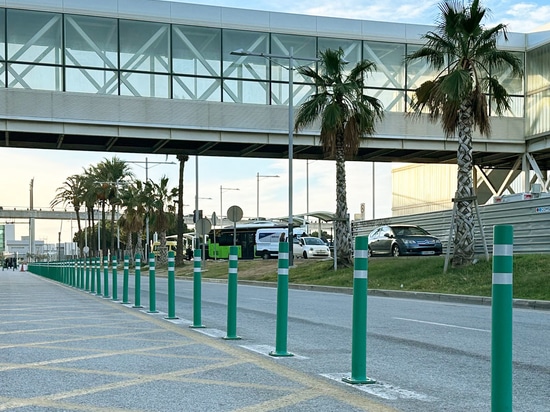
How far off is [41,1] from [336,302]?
65.1ft

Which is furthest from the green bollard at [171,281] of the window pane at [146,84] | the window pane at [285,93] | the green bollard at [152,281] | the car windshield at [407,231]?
the window pane at [285,93]

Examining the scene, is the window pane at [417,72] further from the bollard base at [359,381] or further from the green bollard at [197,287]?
the bollard base at [359,381]

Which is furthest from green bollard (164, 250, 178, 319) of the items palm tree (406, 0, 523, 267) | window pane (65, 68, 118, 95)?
window pane (65, 68, 118, 95)

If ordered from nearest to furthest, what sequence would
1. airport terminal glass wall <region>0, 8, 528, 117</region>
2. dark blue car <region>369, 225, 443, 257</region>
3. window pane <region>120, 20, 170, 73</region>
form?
1. dark blue car <region>369, 225, 443, 257</region>
2. airport terminal glass wall <region>0, 8, 528, 117</region>
3. window pane <region>120, 20, 170, 73</region>

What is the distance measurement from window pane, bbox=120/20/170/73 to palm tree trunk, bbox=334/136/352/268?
887 cm

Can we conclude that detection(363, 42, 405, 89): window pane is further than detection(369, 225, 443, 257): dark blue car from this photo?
Yes

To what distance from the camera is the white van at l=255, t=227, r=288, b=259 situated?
59.4 m

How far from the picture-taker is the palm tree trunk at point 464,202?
914 inches

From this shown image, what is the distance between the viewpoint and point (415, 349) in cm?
901

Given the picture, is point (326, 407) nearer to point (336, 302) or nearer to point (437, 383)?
point (437, 383)

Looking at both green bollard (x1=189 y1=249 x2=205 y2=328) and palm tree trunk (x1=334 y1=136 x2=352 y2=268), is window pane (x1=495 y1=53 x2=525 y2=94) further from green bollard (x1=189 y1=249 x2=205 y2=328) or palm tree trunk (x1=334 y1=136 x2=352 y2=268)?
green bollard (x1=189 y1=249 x2=205 y2=328)

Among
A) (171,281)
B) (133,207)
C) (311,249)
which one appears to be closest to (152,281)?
(171,281)

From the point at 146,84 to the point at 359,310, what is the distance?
2829 cm

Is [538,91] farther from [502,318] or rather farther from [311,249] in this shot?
[502,318]
